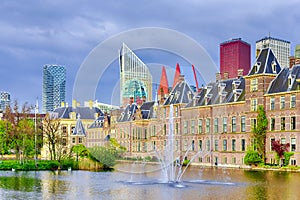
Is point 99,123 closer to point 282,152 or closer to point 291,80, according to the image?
point 282,152

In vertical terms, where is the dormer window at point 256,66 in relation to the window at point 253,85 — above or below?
above

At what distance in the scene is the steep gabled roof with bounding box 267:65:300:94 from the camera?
59.6 metres

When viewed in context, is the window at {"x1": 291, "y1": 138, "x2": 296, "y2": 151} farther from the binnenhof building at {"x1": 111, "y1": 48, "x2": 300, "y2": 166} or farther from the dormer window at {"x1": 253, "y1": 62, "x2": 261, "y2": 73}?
the dormer window at {"x1": 253, "y1": 62, "x2": 261, "y2": 73}

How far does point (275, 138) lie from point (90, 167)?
2359 centimetres

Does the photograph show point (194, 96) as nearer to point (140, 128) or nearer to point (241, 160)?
point (140, 128)

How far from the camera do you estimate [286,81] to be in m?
60.8

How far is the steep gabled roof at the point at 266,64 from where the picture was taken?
206ft

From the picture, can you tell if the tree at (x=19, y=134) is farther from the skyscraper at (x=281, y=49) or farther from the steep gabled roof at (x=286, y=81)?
the skyscraper at (x=281, y=49)

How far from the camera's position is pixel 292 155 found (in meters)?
58.5

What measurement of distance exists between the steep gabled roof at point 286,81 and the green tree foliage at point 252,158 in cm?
802

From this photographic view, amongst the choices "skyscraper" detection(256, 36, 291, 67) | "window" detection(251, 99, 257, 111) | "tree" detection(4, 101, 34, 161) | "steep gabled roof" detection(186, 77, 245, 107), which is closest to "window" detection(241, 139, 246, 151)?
"window" detection(251, 99, 257, 111)

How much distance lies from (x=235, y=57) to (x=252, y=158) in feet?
126

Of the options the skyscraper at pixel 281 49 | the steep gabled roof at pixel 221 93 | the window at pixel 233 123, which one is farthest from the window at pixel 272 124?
the skyscraper at pixel 281 49

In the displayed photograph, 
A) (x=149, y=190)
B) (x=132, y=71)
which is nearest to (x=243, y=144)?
(x=132, y=71)
